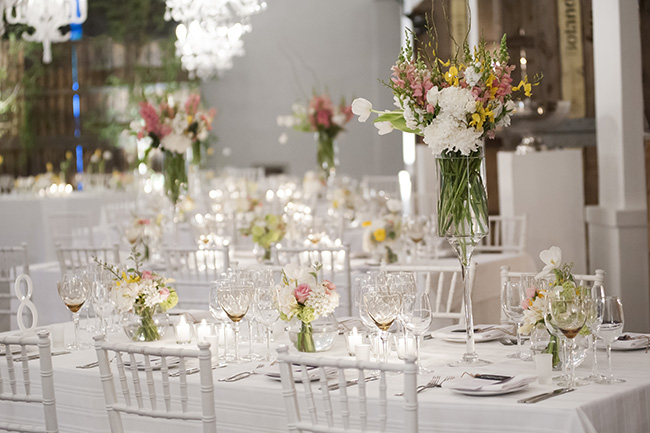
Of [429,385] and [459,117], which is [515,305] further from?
[459,117]

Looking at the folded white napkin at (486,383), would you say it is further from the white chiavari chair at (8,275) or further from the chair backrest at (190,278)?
the white chiavari chair at (8,275)

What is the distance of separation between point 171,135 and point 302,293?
3.62m

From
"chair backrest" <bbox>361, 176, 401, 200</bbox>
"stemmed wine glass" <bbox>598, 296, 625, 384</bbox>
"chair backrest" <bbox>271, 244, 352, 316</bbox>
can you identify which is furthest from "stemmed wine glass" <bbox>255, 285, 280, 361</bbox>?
"chair backrest" <bbox>361, 176, 401, 200</bbox>

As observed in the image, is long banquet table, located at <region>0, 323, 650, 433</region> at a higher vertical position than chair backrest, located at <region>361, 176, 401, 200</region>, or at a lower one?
lower

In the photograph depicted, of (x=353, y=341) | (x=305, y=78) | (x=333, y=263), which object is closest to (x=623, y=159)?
(x=333, y=263)

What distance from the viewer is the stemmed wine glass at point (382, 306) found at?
2.88 m

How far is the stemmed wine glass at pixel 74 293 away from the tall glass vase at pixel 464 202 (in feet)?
4.29

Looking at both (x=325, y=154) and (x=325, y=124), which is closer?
(x=325, y=124)

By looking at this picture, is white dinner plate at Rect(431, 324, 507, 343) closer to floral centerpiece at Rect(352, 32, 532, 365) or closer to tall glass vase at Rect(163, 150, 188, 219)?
floral centerpiece at Rect(352, 32, 532, 365)

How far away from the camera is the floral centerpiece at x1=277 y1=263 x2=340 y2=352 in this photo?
306 cm

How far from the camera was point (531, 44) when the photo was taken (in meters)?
9.11

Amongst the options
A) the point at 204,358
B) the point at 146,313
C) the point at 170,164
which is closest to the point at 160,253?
the point at 170,164

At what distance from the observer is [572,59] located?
9.12 metres

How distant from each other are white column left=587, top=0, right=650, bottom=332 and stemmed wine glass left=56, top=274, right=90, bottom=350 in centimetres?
354
